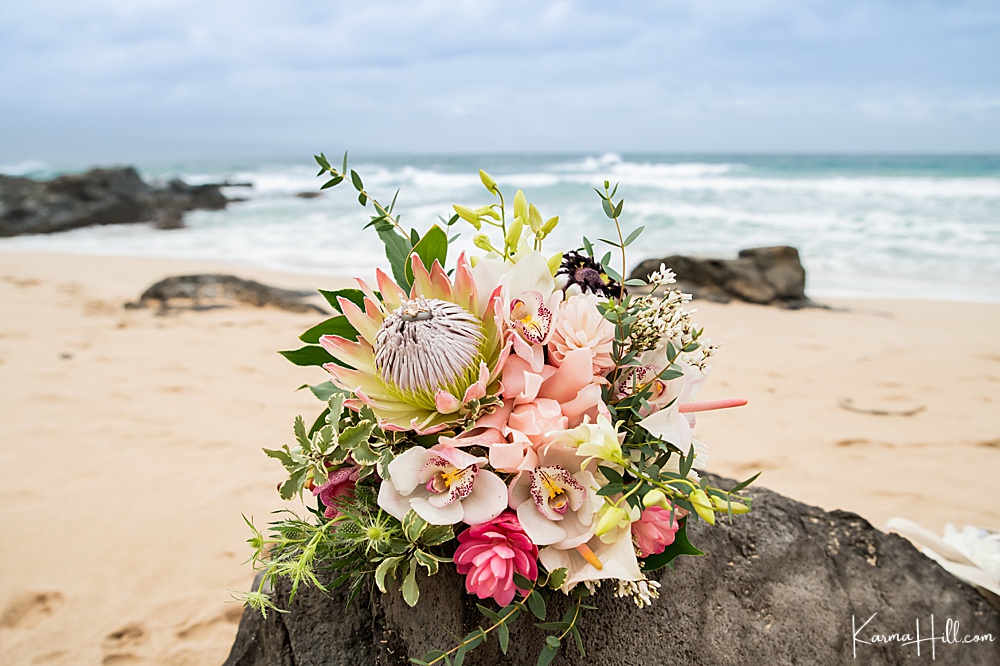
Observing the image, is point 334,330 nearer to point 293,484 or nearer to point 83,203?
point 293,484

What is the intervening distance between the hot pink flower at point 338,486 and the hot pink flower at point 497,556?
0.23 metres

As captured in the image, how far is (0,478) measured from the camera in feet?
9.57

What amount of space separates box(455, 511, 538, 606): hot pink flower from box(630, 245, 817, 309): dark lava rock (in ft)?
23.1

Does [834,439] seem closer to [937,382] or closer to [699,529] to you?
[937,382]

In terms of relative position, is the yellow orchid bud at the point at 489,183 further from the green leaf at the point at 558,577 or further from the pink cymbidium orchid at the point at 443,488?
the green leaf at the point at 558,577

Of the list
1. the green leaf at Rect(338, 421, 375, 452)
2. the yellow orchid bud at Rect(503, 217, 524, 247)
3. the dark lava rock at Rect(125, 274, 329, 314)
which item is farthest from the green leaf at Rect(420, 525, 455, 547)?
the dark lava rock at Rect(125, 274, 329, 314)

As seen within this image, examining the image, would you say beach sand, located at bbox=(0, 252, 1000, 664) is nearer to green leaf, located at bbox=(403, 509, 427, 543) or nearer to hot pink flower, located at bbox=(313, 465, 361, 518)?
hot pink flower, located at bbox=(313, 465, 361, 518)

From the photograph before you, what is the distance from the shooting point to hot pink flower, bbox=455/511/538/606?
913 mm

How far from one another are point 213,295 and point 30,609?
5.05 metres

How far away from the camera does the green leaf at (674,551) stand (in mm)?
1066

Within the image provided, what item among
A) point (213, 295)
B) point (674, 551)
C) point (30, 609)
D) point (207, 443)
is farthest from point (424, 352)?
point (213, 295)

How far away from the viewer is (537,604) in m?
0.97

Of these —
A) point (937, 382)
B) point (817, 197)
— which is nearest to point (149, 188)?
point (817, 197)

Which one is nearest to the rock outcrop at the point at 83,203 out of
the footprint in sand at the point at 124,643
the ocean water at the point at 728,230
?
the ocean water at the point at 728,230
